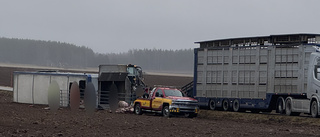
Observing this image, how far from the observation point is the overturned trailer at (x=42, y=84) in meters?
38.7

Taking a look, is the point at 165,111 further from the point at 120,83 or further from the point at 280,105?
the point at 120,83

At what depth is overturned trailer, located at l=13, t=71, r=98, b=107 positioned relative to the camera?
127ft

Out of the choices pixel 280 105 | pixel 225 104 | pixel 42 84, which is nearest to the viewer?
pixel 280 105

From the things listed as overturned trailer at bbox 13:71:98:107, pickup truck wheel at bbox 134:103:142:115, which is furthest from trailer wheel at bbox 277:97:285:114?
overturned trailer at bbox 13:71:98:107

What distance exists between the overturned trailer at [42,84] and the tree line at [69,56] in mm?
109146

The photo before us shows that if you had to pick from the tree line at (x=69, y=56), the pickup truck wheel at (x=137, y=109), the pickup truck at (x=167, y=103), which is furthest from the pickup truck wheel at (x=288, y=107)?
the tree line at (x=69, y=56)

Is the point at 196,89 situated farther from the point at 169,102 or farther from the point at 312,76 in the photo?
the point at 312,76

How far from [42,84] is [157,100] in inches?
466

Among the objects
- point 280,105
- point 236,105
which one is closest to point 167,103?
point 236,105

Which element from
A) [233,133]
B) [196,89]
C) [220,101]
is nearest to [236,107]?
[220,101]

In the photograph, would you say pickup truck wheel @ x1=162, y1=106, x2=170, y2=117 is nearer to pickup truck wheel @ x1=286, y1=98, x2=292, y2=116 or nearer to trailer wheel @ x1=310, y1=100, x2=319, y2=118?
pickup truck wheel @ x1=286, y1=98, x2=292, y2=116

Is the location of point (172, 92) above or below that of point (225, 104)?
above

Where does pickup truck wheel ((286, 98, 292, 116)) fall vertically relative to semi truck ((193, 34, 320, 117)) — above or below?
below

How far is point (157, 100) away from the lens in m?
32.2
